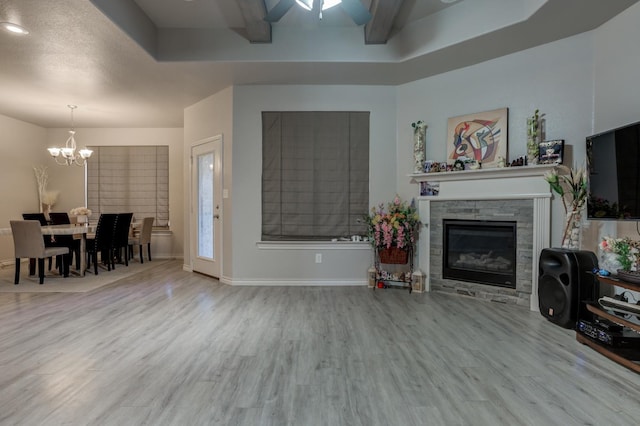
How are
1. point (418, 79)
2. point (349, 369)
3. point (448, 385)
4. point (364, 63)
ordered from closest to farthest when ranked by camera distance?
point (448, 385) < point (349, 369) < point (364, 63) < point (418, 79)

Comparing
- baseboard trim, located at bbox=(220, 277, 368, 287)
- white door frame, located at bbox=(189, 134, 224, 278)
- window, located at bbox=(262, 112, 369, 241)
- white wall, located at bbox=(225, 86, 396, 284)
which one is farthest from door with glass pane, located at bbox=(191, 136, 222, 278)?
window, located at bbox=(262, 112, 369, 241)

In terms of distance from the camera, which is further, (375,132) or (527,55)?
(375,132)

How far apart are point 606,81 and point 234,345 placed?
162 inches

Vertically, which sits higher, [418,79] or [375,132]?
[418,79]

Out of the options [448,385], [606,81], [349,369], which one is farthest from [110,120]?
[606,81]

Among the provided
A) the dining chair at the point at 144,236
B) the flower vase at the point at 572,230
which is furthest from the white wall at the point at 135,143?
the flower vase at the point at 572,230

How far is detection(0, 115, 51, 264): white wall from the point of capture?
601cm

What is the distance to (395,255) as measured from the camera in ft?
13.2

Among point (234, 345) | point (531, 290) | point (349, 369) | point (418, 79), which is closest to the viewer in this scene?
point (349, 369)

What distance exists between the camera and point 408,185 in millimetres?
4328

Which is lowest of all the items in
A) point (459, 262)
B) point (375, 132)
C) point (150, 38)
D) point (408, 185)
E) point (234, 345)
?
point (234, 345)

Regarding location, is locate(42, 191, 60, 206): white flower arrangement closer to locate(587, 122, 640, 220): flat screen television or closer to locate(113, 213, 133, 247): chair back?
locate(113, 213, 133, 247): chair back

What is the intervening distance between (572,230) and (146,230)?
666 centimetres

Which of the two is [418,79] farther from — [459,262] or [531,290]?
[531,290]
